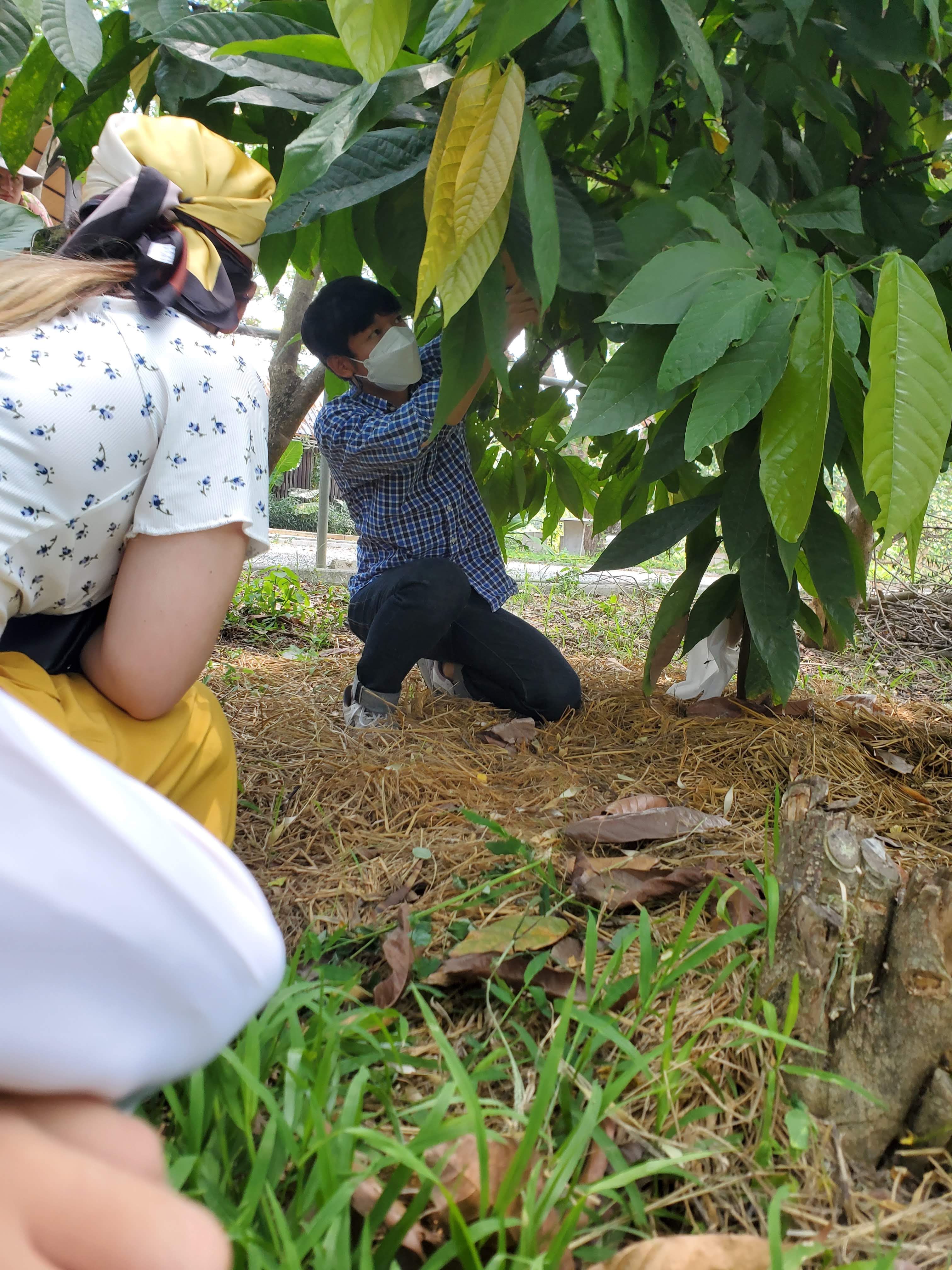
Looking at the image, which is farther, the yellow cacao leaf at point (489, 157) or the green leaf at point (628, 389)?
the green leaf at point (628, 389)

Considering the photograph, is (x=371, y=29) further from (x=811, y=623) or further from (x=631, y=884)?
(x=811, y=623)

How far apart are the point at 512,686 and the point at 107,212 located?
4.09 feet

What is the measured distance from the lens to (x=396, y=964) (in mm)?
854

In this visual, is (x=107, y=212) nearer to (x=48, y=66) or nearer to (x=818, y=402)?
(x=48, y=66)

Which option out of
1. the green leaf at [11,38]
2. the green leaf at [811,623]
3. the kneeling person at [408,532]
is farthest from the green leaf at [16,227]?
the green leaf at [811,623]

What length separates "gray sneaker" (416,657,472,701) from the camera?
2066 mm

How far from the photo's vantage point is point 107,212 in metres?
0.95

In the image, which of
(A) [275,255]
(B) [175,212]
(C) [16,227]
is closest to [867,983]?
(B) [175,212]

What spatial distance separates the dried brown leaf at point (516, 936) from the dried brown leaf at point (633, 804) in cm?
31

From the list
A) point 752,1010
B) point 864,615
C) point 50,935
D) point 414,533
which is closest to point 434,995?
point 752,1010

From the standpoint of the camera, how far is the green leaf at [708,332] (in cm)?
81

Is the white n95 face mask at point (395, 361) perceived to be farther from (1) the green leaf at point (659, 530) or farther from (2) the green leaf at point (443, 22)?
(2) the green leaf at point (443, 22)

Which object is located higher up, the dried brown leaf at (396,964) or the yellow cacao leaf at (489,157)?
the yellow cacao leaf at (489,157)

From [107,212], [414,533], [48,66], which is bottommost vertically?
[414,533]
